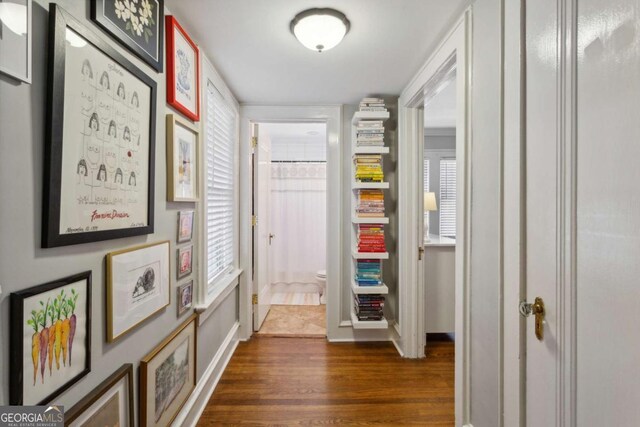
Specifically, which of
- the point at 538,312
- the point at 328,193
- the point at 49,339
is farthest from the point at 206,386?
the point at 538,312

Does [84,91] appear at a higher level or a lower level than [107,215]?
higher

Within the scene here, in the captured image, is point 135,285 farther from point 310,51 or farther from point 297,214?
point 297,214

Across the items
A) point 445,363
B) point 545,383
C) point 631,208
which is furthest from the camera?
point 445,363

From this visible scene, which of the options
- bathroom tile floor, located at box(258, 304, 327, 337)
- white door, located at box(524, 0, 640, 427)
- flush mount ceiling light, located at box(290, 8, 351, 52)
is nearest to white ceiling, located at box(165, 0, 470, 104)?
flush mount ceiling light, located at box(290, 8, 351, 52)

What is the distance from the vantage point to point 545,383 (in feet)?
2.98

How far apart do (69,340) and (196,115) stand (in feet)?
4.12

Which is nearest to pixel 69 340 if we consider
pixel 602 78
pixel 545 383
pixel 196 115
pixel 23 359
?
pixel 23 359

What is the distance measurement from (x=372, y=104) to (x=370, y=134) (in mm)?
269

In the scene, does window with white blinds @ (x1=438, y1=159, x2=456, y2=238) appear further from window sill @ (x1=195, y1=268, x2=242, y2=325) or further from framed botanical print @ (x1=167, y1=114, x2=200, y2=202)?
framed botanical print @ (x1=167, y1=114, x2=200, y2=202)

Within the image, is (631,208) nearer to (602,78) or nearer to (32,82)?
(602,78)

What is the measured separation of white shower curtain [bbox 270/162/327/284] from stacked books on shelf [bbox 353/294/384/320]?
1.76 metres

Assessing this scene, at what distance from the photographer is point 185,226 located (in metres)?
1.54

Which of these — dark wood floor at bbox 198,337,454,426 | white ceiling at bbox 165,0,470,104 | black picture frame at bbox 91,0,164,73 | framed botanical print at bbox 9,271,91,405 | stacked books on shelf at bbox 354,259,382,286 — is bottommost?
dark wood floor at bbox 198,337,454,426

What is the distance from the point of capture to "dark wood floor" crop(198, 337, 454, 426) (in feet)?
5.77
